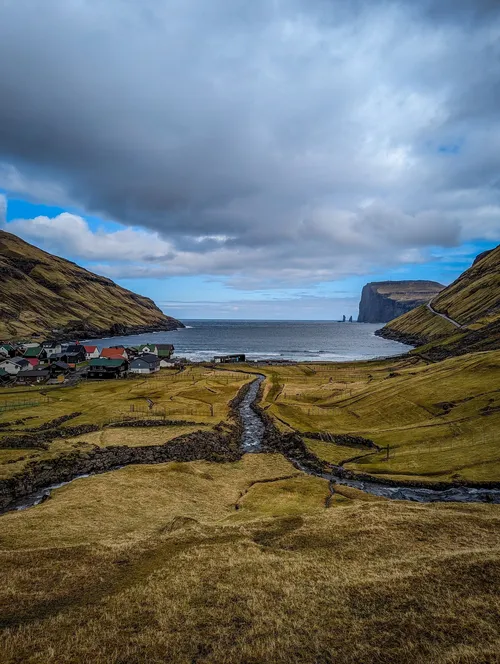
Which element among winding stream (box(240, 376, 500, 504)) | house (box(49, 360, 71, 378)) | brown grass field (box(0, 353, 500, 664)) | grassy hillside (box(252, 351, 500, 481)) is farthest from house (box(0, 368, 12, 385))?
winding stream (box(240, 376, 500, 504))

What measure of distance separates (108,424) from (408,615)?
73.6 metres

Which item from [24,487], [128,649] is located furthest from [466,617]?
[24,487]

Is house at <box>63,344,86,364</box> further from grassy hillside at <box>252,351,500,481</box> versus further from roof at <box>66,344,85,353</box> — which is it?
grassy hillside at <box>252,351,500,481</box>

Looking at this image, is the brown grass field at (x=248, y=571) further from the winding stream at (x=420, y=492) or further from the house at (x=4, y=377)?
the house at (x=4, y=377)

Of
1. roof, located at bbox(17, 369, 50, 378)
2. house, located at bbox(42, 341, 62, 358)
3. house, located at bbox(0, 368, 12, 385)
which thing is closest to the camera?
house, located at bbox(0, 368, 12, 385)

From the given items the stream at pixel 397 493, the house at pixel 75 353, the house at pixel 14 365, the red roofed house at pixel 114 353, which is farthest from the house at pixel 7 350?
the stream at pixel 397 493

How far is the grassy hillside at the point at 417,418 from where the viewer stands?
191 ft

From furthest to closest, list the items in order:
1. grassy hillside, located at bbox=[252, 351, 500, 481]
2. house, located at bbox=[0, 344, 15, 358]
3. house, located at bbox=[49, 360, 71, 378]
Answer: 1. house, located at bbox=[0, 344, 15, 358]
2. house, located at bbox=[49, 360, 71, 378]
3. grassy hillside, located at bbox=[252, 351, 500, 481]

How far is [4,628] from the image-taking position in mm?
19516

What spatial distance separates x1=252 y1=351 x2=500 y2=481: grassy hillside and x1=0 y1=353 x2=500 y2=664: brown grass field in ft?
2.66

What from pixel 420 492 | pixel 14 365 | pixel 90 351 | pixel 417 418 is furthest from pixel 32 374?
pixel 420 492

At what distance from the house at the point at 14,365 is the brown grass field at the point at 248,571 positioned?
10604 centimetres

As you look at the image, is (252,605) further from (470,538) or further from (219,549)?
(470,538)

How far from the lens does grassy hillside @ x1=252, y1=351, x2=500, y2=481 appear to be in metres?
58.3
